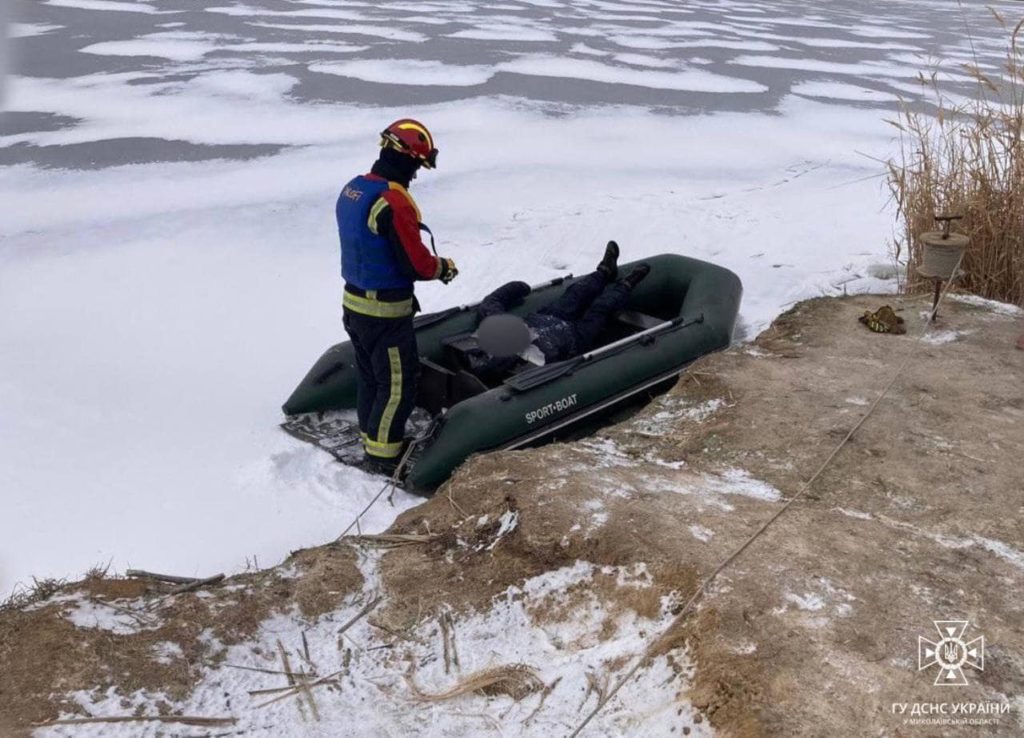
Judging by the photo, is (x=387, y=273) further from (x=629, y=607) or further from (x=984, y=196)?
(x=984, y=196)

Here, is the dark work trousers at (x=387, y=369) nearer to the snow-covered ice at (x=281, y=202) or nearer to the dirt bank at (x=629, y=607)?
the snow-covered ice at (x=281, y=202)

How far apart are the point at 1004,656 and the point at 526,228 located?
521 cm

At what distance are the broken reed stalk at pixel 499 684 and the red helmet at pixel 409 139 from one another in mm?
2095

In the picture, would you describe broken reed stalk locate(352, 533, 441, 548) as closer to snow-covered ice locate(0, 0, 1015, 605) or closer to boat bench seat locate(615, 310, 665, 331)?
snow-covered ice locate(0, 0, 1015, 605)

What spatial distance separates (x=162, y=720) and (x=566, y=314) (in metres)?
3.02

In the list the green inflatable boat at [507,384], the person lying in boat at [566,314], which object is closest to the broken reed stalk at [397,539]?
the green inflatable boat at [507,384]

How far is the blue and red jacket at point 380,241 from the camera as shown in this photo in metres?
3.72

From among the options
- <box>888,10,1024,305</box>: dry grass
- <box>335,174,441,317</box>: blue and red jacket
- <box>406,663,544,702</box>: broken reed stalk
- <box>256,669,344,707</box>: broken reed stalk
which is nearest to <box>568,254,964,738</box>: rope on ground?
<box>406,663,544,702</box>: broken reed stalk

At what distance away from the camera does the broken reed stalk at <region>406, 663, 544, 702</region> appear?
7.96 feet

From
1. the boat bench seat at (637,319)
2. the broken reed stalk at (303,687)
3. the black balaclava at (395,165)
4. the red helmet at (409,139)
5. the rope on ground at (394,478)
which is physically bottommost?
the rope on ground at (394,478)

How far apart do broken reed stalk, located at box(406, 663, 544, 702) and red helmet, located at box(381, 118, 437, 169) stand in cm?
210

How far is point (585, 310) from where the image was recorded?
4996 millimetres

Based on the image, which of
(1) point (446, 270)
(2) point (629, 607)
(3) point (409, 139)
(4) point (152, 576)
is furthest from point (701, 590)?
(3) point (409, 139)

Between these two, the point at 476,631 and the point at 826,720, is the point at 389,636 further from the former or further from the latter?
the point at 826,720
